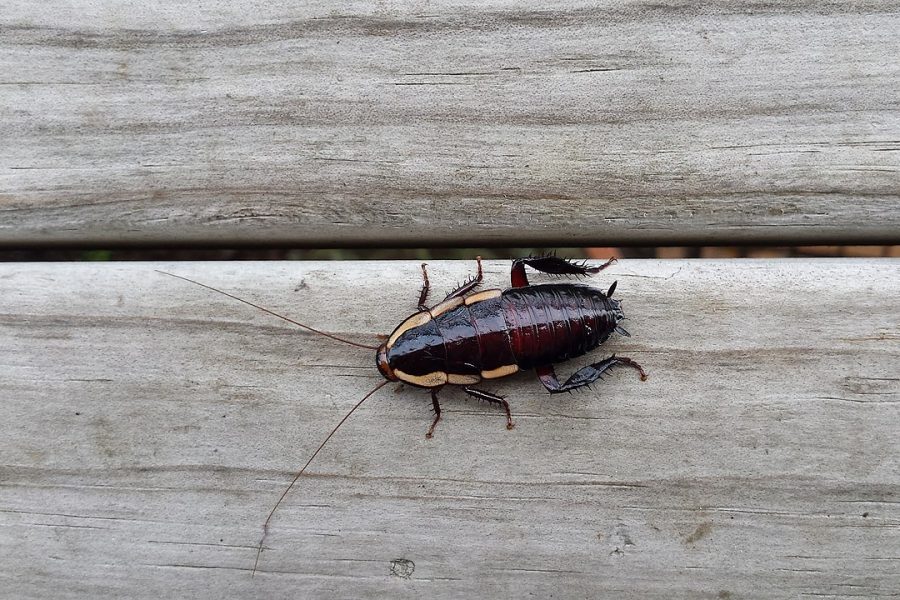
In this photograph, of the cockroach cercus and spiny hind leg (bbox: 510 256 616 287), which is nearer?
the cockroach cercus

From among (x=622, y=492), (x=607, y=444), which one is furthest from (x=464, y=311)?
(x=622, y=492)

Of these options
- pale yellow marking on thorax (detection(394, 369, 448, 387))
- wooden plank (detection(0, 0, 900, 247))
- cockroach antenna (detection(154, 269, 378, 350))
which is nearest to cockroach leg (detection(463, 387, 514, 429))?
pale yellow marking on thorax (detection(394, 369, 448, 387))

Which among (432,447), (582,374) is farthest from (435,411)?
(582,374)

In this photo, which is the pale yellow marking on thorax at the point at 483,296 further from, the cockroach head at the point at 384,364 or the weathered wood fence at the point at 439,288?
the cockroach head at the point at 384,364

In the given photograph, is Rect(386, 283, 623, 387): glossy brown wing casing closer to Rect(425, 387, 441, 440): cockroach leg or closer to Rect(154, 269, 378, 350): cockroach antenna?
Rect(425, 387, 441, 440): cockroach leg

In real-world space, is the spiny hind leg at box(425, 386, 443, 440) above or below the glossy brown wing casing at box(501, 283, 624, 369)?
below

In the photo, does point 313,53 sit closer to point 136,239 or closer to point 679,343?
point 136,239

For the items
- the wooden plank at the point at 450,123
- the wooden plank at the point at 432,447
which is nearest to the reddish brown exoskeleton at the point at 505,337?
the wooden plank at the point at 432,447
